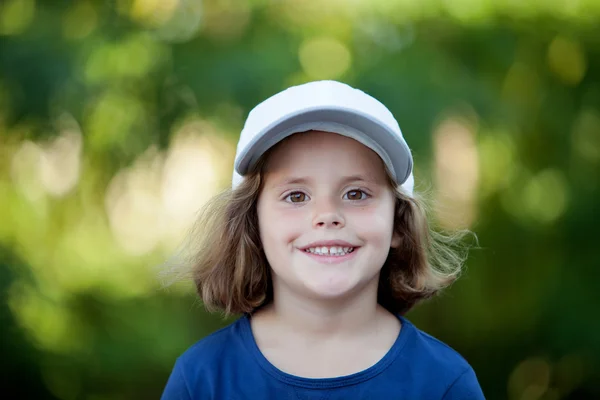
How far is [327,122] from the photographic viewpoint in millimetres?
1806

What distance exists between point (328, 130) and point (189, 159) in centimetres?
152

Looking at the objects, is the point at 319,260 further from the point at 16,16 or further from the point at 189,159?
the point at 16,16

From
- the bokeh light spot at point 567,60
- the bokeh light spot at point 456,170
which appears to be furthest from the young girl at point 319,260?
the bokeh light spot at point 567,60

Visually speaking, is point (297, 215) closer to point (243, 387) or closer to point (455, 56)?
point (243, 387)

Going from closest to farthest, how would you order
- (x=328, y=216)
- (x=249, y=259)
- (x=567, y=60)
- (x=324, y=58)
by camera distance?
(x=328, y=216)
(x=249, y=259)
(x=324, y=58)
(x=567, y=60)

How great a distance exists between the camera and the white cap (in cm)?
178

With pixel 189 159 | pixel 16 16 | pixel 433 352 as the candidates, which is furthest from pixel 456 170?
pixel 16 16

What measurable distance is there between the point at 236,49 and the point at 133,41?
434 millimetres

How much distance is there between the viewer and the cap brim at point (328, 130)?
1777mm

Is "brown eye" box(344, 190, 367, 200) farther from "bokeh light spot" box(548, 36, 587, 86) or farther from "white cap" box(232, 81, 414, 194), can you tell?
"bokeh light spot" box(548, 36, 587, 86)

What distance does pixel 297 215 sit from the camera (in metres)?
1.83

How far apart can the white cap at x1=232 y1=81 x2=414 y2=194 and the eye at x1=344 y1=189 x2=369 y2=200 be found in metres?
0.09

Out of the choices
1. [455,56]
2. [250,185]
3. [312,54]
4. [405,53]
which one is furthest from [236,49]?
[250,185]

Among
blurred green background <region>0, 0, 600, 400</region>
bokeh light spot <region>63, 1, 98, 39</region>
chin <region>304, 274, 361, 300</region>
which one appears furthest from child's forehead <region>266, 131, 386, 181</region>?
bokeh light spot <region>63, 1, 98, 39</region>
